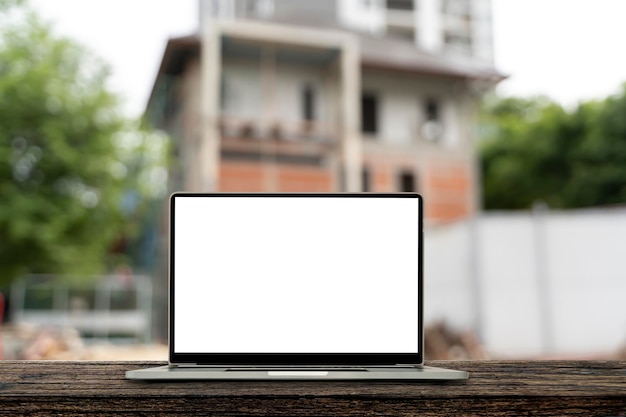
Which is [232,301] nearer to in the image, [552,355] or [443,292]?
[552,355]

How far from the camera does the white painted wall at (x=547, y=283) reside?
8562 millimetres

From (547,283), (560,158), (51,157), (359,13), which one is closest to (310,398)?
(547,283)

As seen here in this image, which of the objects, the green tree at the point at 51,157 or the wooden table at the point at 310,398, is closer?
the wooden table at the point at 310,398

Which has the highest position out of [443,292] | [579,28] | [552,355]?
[579,28]

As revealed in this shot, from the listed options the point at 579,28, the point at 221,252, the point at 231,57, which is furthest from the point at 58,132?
the point at 579,28

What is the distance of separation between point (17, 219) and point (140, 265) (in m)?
6.79

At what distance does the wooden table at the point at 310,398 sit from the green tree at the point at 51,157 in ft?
30.4

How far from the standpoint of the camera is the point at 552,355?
8.49 m

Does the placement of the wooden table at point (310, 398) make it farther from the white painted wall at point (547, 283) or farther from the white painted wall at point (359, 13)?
the white painted wall at point (359, 13)

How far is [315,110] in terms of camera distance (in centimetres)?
1305

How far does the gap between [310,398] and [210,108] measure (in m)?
10.5

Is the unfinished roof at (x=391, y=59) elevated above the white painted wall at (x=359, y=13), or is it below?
Answer: below

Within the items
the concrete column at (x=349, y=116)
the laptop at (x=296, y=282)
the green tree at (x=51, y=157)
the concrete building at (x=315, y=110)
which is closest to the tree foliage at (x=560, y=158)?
the concrete building at (x=315, y=110)

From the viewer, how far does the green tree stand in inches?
380
